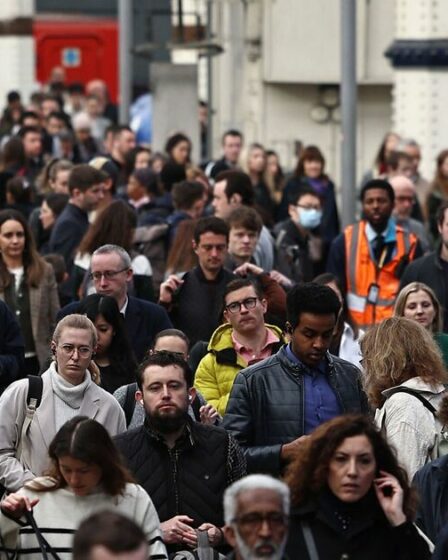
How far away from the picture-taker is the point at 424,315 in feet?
36.9

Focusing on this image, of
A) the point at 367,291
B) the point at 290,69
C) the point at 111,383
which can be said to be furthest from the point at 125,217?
the point at 290,69

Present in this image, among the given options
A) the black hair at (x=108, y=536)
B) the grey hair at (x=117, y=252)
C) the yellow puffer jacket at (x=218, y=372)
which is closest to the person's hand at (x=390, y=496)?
the black hair at (x=108, y=536)

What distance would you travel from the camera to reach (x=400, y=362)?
30.5 ft

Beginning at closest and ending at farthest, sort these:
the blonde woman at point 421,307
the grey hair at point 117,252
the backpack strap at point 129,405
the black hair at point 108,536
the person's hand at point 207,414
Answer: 1. the black hair at point 108,536
2. the person's hand at point 207,414
3. the backpack strap at point 129,405
4. the blonde woman at point 421,307
5. the grey hair at point 117,252

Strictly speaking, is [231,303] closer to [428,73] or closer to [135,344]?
[135,344]

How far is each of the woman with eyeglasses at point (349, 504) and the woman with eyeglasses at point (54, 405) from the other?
1.95 metres

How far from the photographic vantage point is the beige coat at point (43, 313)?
1270cm

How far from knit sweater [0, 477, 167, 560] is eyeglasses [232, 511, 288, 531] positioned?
4.01ft

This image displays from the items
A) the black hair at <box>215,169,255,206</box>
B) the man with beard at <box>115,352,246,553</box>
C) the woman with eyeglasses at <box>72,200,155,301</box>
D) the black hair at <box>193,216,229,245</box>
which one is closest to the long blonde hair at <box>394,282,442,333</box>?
the black hair at <box>193,216,229,245</box>

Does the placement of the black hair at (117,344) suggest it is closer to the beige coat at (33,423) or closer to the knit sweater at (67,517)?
the beige coat at (33,423)

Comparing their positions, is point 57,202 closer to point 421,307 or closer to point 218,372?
point 421,307

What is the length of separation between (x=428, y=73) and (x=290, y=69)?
692cm

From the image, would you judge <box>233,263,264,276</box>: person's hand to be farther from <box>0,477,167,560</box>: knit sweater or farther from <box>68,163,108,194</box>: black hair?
<box>0,477,167,560</box>: knit sweater

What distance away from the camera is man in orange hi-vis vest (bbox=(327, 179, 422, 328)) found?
13.9 meters
